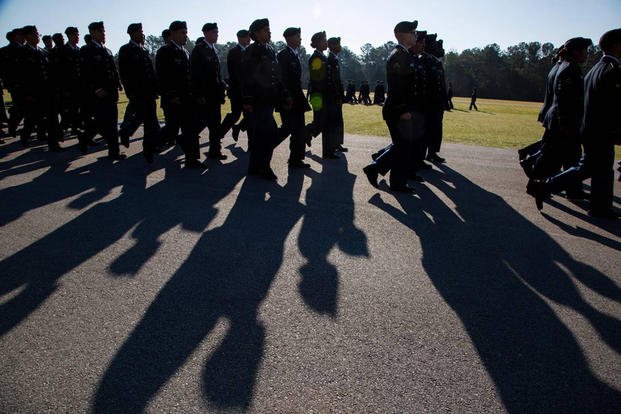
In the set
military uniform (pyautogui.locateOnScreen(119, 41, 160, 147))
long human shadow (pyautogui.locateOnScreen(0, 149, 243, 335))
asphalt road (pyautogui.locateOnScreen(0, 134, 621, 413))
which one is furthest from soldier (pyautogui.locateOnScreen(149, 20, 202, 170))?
asphalt road (pyautogui.locateOnScreen(0, 134, 621, 413))

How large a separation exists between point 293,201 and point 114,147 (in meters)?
4.42

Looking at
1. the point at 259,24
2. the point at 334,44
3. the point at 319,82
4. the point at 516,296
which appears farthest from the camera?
the point at 334,44

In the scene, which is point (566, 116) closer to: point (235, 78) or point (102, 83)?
point (235, 78)

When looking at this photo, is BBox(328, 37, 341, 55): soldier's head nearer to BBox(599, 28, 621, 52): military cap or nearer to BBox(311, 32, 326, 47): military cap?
BBox(311, 32, 326, 47): military cap

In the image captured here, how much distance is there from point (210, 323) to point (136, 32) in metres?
6.73

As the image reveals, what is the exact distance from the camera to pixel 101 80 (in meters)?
7.66

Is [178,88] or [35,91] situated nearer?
[178,88]

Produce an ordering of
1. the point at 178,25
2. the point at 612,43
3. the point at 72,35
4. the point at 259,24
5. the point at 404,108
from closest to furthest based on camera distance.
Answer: the point at 612,43 → the point at 404,108 → the point at 259,24 → the point at 178,25 → the point at 72,35

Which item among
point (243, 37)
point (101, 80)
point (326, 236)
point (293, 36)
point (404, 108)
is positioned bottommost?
point (326, 236)

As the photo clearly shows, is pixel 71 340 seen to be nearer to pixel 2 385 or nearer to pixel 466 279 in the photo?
pixel 2 385

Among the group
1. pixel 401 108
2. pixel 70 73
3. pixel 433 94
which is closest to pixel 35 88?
pixel 70 73

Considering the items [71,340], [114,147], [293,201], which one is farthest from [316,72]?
[71,340]

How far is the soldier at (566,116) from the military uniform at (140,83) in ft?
21.3

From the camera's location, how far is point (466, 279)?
3.45 m
